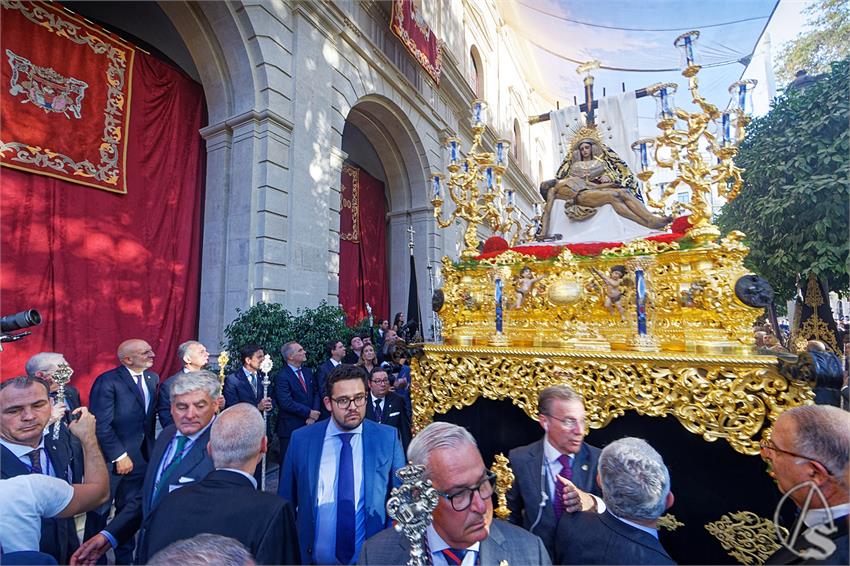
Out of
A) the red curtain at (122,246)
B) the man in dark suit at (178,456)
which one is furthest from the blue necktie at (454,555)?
the red curtain at (122,246)

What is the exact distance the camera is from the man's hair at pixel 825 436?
136 cm

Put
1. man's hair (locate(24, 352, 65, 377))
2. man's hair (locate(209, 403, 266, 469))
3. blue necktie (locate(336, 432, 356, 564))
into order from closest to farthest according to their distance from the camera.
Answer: man's hair (locate(209, 403, 266, 469))
blue necktie (locate(336, 432, 356, 564))
man's hair (locate(24, 352, 65, 377))

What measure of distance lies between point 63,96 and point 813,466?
7870mm

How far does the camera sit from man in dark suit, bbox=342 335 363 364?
19.5 feet

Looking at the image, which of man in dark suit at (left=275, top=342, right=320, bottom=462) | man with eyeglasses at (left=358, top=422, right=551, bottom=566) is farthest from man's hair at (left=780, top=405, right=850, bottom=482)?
man in dark suit at (left=275, top=342, right=320, bottom=462)

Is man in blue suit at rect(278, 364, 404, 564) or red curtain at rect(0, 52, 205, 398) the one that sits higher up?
red curtain at rect(0, 52, 205, 398)

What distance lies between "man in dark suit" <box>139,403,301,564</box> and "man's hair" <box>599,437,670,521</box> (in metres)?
1.26

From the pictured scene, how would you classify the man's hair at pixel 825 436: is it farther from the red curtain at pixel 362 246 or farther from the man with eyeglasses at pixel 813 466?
the red curtain at pixel 362 246

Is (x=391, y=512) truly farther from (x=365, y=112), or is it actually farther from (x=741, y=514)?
(x=365, y=112)

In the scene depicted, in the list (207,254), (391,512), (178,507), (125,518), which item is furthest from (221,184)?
(391,512)

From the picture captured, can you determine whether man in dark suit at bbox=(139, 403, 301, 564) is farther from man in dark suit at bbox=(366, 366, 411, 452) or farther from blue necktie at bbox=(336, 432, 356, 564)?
man in dark suit at bbox=(366, 366, 411, 452)

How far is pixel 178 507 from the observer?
61.4 inches

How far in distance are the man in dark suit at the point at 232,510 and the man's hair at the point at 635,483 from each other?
1261mm

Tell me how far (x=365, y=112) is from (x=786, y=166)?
8602mm
